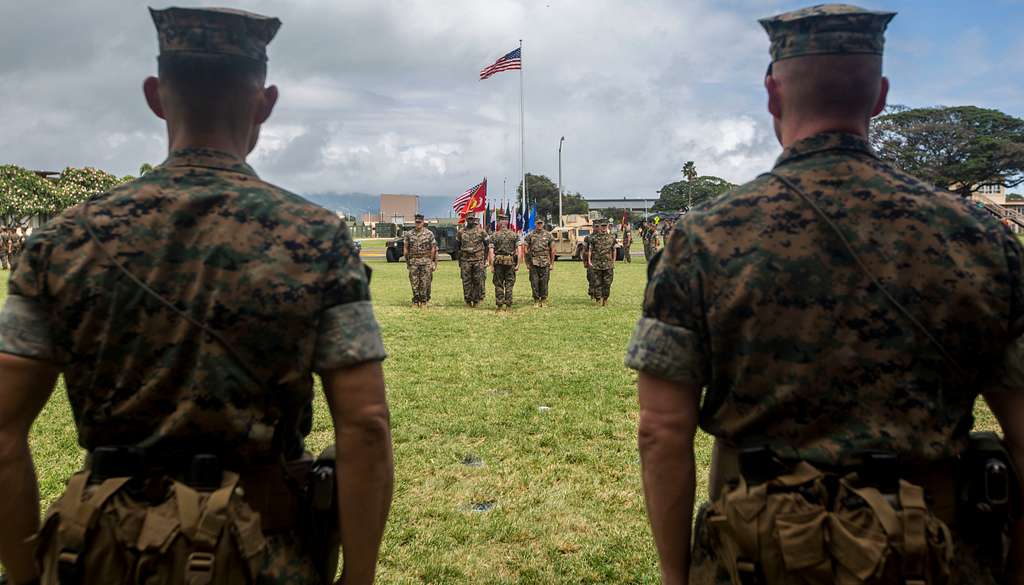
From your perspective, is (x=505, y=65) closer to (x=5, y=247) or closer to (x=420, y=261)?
(x=420, y=261)

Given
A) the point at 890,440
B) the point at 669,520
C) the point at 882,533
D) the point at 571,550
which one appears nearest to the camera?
the point at 882,533

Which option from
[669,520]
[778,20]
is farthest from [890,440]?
[778,20]

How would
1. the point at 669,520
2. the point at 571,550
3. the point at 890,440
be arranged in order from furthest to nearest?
the point at 571,550 → the point at 669,520 → the point at 890,440

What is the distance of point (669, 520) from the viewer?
198 cm

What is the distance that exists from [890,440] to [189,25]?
1959 millimetres

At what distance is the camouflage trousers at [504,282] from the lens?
51.2ft

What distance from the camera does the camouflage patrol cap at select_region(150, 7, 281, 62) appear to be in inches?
75.7

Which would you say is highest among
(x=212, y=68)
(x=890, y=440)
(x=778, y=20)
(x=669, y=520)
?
(x=778, y=20)

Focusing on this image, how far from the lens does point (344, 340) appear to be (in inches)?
74.0

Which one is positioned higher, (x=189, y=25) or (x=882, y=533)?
(x=189, y=25)

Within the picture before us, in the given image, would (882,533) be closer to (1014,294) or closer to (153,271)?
(1014,294)

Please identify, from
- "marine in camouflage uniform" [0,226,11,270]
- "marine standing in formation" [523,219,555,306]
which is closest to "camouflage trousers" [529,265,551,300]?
"marine standing in formation" [523,219,555,306]

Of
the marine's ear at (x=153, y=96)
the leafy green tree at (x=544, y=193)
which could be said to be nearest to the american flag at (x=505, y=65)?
the marine's ear at (x=153, y=96)

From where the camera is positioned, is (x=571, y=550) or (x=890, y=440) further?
(x=571, y=550)
